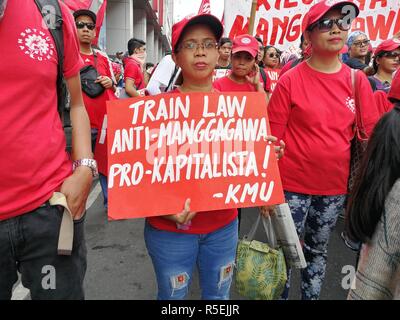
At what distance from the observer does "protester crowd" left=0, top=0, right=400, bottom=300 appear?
1.10 metres

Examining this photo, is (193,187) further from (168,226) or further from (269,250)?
(269,250)

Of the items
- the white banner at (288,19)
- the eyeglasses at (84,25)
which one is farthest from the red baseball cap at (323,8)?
the white banner at (288,19)

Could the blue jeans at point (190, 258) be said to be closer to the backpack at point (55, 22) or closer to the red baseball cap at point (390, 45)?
the backpack at point (55, 22)

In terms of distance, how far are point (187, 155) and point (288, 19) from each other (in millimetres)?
3719

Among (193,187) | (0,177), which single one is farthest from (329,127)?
(0,177)

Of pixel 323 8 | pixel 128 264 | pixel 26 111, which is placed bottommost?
pixel 128 264

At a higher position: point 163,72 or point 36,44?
point 36,44

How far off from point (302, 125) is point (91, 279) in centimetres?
203

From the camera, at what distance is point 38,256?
132cm

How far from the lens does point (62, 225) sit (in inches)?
52.4

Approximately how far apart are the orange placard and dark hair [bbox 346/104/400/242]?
564 mm

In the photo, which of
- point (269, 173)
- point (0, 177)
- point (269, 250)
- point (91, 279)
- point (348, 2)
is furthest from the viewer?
point (91, 279)

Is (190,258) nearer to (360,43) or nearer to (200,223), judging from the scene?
(200,223)

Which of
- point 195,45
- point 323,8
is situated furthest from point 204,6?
point 195,45
